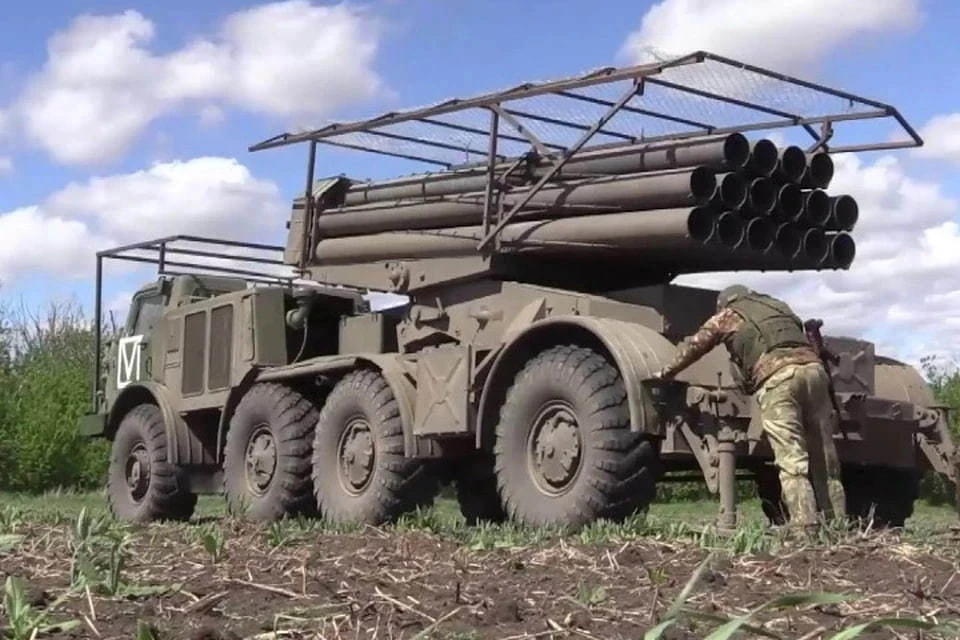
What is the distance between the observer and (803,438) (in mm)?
8453

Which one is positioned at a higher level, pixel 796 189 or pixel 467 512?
pixel 796 189

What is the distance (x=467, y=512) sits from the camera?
490 inches

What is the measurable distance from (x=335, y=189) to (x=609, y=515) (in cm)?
504

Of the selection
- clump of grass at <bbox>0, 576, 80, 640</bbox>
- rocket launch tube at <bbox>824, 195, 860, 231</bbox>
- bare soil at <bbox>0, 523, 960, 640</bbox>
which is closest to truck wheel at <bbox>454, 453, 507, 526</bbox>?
rocket launch tube at <bbox>824, 195, 860, 231</bbox>

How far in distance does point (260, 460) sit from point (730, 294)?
479 centimetres

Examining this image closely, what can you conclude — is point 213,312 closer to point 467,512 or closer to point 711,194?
point 467,512

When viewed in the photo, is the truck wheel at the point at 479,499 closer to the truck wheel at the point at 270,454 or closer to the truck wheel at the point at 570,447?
the truck wheel at the point at 270,454

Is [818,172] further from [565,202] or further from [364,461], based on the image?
[364,461]

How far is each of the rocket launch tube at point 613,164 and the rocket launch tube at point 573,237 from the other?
1.07 feet

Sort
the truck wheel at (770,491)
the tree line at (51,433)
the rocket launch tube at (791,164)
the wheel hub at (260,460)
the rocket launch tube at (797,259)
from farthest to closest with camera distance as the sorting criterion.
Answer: the tree line at (51,433), the wheel hub at (260,460), the truck wheel at (770,491), the rocket launch tube at (797,259), the rocket launch tube at (791,164)

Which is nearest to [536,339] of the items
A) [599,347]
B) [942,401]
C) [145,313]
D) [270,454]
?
[599,347]

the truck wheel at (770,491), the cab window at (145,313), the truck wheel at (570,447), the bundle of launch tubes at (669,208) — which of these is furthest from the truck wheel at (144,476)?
the truck wheel at (770,491)

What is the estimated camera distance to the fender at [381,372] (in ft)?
34.1

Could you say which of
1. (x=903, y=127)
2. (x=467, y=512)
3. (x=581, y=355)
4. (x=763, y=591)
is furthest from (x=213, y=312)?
(x=763, y=591)
